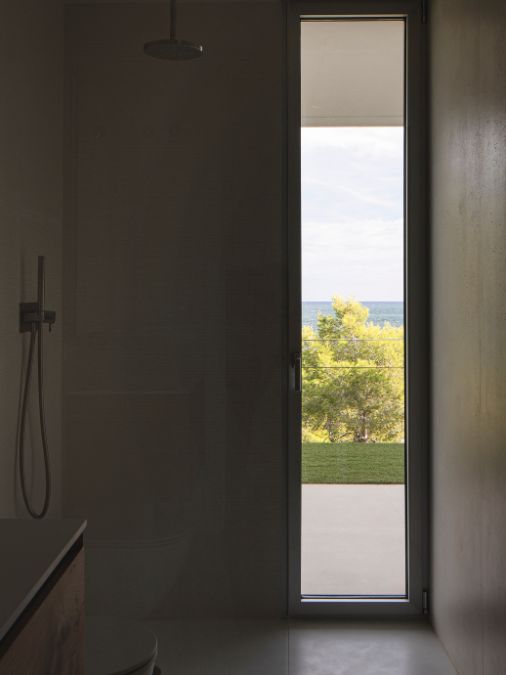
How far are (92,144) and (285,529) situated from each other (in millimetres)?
1508

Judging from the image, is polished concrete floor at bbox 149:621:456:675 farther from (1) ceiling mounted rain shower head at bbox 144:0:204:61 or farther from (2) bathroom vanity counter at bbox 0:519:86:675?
(1) ceiling mounted rain shower head at bbox 144:0:204:61

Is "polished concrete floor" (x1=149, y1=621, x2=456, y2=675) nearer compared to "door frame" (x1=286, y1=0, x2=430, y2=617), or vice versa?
"polished concrete floor" (x1=149, y1=621, x2=456, y2=675)

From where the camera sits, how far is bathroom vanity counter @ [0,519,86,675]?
121 cm

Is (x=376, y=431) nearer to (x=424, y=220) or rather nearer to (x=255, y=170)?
(x=424, y=220)

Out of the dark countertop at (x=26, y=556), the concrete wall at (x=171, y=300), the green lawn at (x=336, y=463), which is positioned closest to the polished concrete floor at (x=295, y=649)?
the concrete wall at (x=171, y=300)

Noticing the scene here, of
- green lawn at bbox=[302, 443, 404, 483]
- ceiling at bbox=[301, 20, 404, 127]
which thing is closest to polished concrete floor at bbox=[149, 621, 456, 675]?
green lawn at bbox=[302, 443, 404, 483]

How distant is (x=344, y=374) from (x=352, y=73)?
1112 mm

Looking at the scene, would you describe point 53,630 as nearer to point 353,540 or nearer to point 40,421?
point 40,421

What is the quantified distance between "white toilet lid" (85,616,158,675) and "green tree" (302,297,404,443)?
3.45 ft

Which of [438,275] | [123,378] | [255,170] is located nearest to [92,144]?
[255,170]

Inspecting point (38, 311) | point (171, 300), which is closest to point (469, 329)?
point (171, 300)

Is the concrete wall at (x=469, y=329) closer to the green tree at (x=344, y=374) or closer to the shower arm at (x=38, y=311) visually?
the green tree at (x=344, y=374)

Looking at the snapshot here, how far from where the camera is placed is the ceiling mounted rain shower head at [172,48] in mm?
2744

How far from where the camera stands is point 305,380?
3.00 meters
